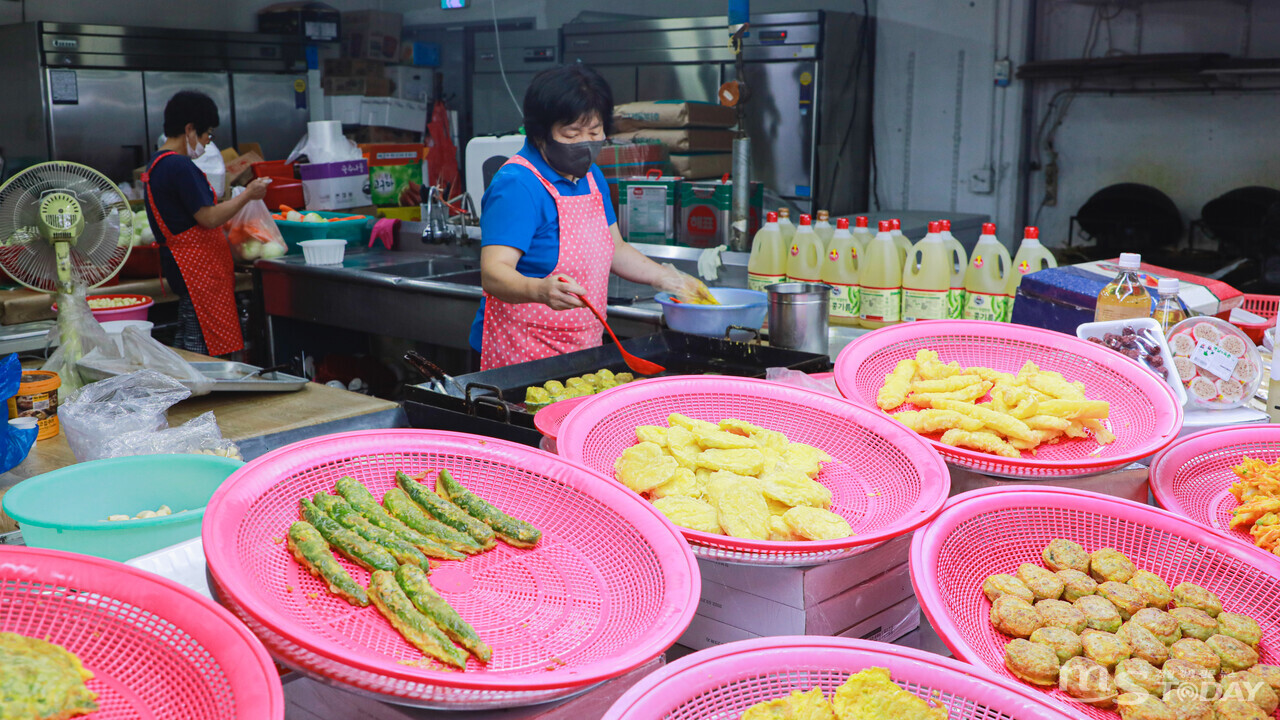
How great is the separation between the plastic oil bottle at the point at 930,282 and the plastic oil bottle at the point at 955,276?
0.02 meters

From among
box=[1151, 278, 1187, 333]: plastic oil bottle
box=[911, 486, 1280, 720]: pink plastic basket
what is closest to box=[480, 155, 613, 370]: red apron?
box=[1151, 278, 1187, 333]: plastic oil bottle

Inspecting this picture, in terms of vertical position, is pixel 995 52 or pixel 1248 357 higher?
pixel 995 52

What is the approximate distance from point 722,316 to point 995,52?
15.3ft

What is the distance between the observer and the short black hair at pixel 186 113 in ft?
15.2

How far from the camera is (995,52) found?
6.42 metres

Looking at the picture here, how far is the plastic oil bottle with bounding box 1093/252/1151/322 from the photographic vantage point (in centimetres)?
204

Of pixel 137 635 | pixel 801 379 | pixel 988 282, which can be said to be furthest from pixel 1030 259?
pixel 137 635

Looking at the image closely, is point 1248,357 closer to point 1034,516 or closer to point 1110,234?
point 1034,516

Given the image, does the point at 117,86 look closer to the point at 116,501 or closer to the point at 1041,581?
the point at 116,501

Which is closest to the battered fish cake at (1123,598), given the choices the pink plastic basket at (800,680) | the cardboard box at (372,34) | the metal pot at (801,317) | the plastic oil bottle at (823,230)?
A: the pink plastic basket at (800,680)

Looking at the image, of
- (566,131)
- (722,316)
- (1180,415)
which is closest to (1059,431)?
(1180,415)

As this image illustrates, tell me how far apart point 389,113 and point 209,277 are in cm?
357

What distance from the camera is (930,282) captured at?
300 cm

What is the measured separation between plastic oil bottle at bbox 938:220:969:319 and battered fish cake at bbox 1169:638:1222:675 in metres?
1.96
